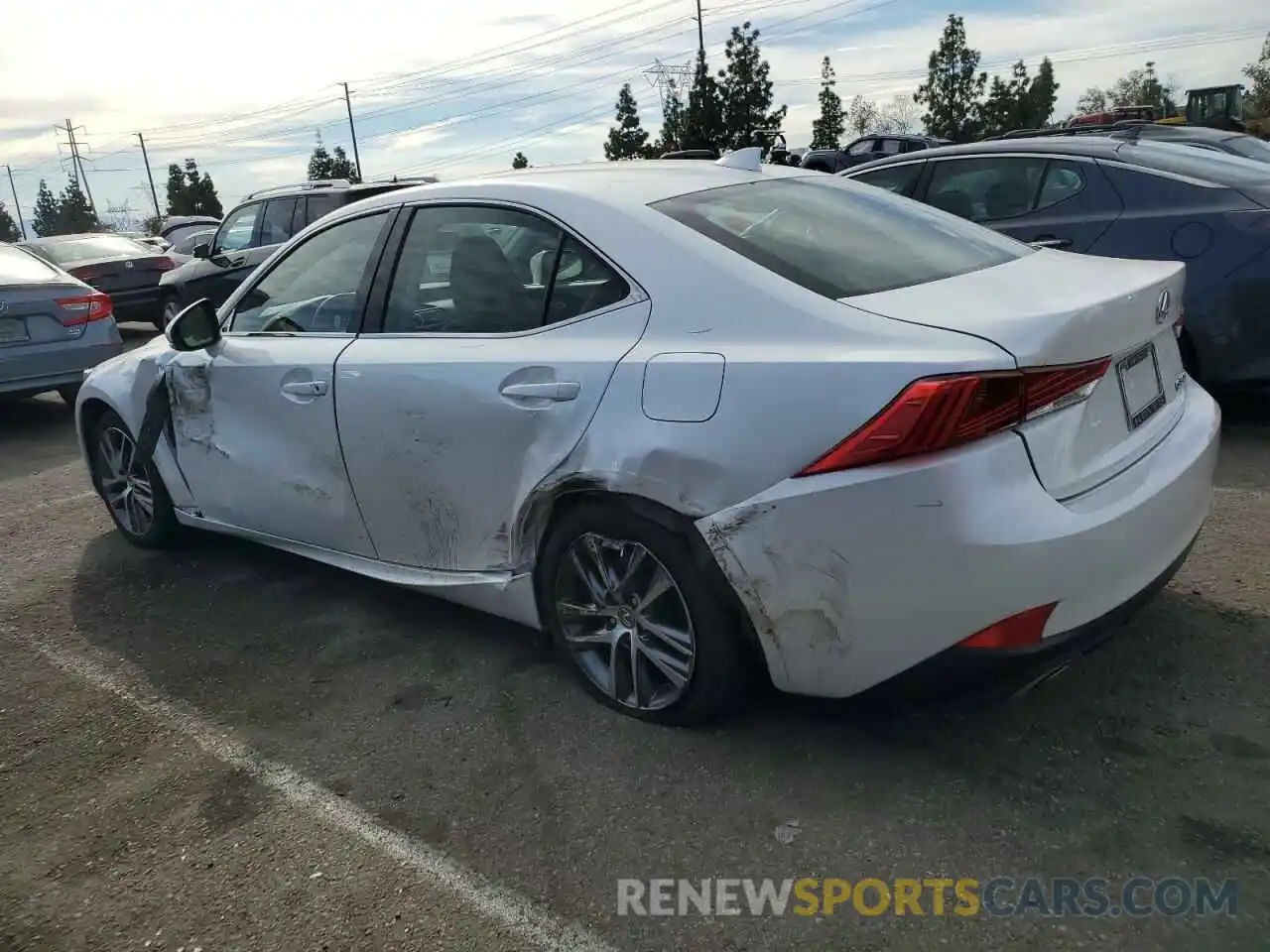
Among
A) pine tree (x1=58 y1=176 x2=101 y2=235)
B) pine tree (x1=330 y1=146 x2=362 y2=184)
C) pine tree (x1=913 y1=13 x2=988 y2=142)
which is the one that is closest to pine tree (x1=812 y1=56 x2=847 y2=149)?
pine tree (x1=913 y1=13 x2=988 y2=142)

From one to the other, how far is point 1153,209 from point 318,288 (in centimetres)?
413

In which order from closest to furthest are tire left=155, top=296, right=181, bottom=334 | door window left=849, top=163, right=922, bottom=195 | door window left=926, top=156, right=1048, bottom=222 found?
1. door window left=926, top=156, right=1048, bottom=222
2. door window left=849, top=163, right=922, bottom=195
3. tire left=155, top=296, right=181, bottom=334

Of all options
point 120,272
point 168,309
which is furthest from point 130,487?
point 120,272

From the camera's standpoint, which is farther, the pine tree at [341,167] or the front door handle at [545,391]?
the pine tree at [341,167]

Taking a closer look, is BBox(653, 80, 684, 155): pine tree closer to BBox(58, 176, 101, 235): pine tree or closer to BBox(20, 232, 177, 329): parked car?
BBox(20, 232, 177, 329): parked car

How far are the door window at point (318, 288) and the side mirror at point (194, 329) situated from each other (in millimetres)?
106

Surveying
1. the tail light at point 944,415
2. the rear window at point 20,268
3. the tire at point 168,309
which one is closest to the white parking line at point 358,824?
the tail light at point 944,415

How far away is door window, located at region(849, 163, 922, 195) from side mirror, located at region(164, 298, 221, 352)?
4.12 m

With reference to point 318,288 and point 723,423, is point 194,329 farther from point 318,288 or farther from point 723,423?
point 723,423

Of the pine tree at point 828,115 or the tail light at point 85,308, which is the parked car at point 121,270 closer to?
the tail light at point 85,308

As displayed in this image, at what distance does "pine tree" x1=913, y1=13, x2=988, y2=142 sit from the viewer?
48188mm

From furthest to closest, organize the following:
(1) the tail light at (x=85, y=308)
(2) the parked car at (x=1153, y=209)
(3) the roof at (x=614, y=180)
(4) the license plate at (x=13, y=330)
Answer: (1) the tail light at (x=85, y=308)
(4) the license plate at (x=13, y=330)
(2) the parked car at (x=1153, y=209)
(3) the roof at (x=614, y=180)

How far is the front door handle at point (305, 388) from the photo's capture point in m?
3.65

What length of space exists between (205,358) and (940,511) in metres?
3.13
